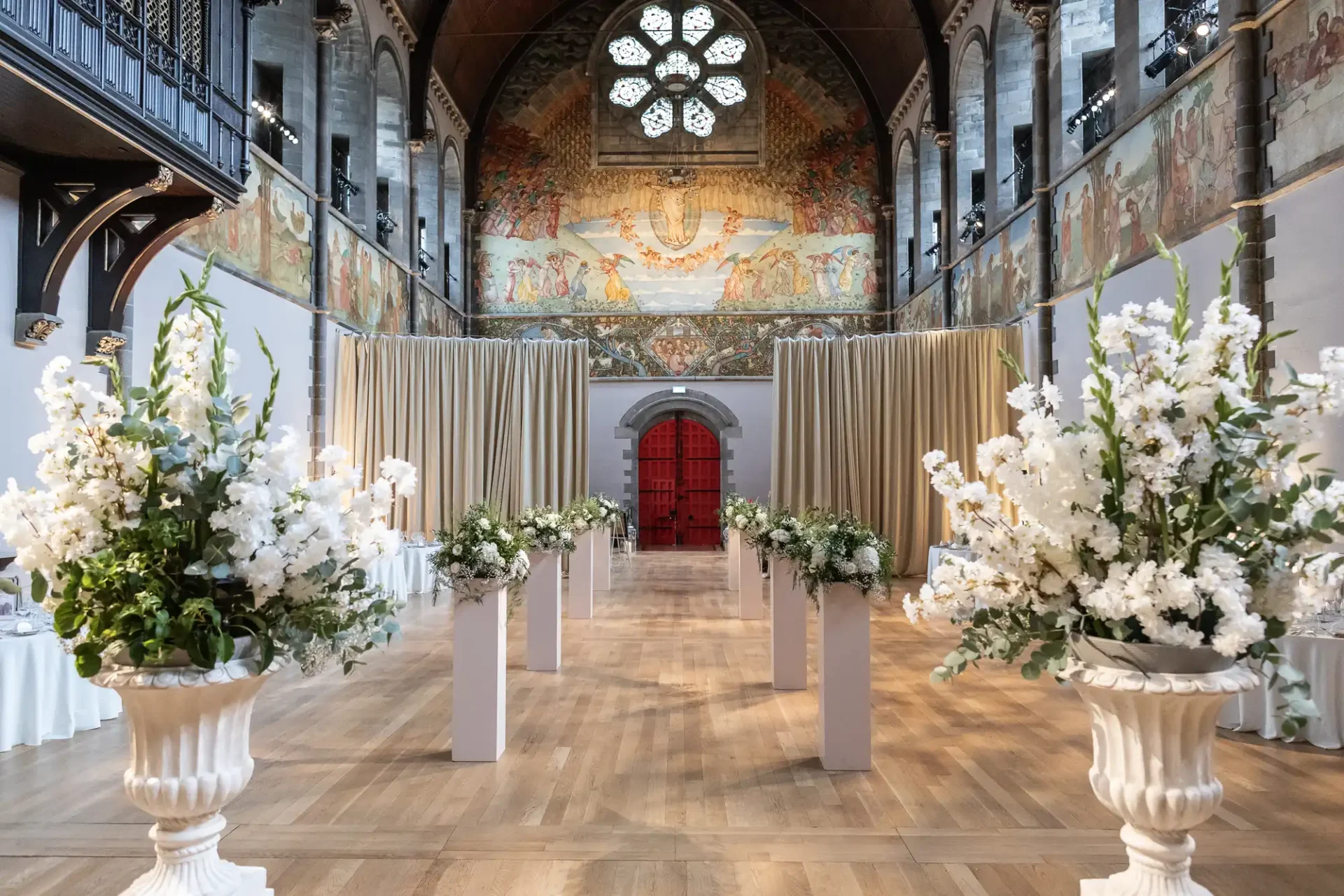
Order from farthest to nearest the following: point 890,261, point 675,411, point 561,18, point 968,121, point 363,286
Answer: point 675,411, point 561,18, point 890,261, point 968,121, point 363,286

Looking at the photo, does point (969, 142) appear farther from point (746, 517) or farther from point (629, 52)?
point (746, 517)

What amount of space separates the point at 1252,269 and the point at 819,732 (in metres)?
5.06

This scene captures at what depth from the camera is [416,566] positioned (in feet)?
37.1

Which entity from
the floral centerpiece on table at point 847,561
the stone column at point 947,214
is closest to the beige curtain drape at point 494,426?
the stone column at point 947,214

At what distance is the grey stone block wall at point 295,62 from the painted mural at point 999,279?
9219 millimetres

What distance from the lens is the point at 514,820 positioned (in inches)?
164

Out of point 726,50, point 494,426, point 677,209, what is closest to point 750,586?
point 494,426

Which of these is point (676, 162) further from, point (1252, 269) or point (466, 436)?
point (1252, 269)

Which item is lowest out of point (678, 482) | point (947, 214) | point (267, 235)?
point (678, 482)

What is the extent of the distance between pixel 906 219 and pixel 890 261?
0.97 meters

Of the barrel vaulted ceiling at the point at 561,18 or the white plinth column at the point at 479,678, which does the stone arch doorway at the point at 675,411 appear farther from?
the white plinth column at the point at 479,678

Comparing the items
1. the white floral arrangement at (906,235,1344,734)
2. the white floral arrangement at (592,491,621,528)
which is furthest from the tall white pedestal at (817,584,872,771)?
the white floral arrangement at (592,491,621,528)

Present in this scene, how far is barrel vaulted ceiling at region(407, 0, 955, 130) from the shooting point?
15367 mm

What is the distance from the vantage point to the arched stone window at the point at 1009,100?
42.4 ft
